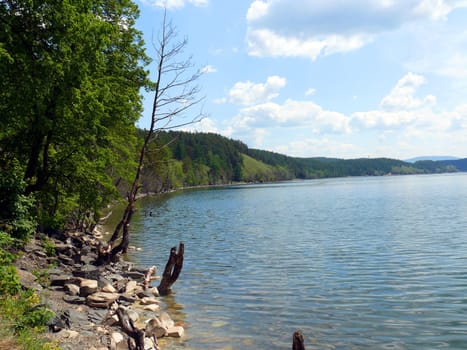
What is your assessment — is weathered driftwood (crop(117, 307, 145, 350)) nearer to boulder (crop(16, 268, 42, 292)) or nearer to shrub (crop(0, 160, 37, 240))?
boulder (crop(16, 268, 42, 292))

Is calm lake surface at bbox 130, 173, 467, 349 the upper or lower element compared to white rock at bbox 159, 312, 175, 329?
A: lower

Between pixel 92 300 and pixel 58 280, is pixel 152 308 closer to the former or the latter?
pixel 92 300

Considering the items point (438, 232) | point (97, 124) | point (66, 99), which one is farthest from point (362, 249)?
point (66, 99)

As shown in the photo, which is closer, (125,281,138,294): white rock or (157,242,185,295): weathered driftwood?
(125,281,138,294): white rock

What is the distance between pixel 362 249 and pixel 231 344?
19.2m

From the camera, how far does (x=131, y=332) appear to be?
40.0ft

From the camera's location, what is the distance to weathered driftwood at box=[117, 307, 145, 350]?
37.6ft

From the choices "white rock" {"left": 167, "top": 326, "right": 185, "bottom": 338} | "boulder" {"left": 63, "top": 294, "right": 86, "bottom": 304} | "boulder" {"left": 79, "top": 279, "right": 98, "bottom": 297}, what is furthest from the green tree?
"white rock" {"left": 167, "top": 326, "right": 185, "bottom": 338}

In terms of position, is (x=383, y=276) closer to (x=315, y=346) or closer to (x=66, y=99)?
(x=315, y=346)

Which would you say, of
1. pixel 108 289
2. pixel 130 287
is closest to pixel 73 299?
pixel 108 289

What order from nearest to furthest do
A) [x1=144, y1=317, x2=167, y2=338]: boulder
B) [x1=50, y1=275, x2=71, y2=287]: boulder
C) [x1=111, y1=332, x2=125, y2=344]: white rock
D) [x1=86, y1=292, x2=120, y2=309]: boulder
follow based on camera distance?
1. [x1=111, y1=332, x2=125, y2=344]: white rock
2. [x1=144, y1=317, x2=167, y2=338]: boulder
3. [x1=86, y1=292, x2=120, y2=309]: boulder
4. [x1=50, y1=275, x2=71, y2=287]: boulder

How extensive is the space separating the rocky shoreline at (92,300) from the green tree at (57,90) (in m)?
3.56

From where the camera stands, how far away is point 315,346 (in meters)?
13.2

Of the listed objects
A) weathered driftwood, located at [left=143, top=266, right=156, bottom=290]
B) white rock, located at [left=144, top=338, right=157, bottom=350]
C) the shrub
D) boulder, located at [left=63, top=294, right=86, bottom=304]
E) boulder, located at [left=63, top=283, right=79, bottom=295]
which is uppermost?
the shrub
